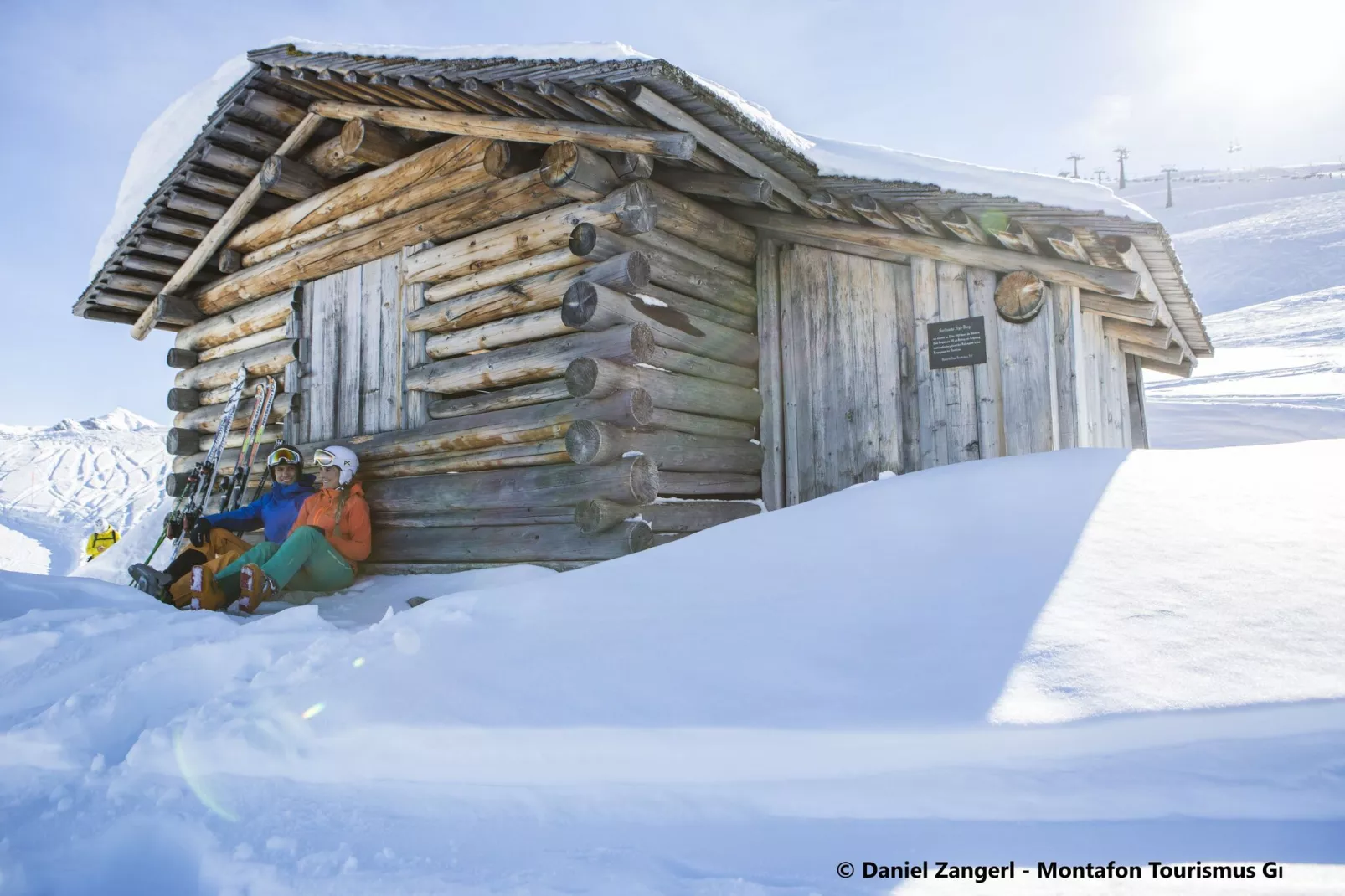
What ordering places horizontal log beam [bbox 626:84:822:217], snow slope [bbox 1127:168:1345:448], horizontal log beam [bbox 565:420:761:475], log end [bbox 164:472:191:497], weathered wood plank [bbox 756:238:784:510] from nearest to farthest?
horizontal log beam [bbox 626:84:822:217] < horizontal log beam [bbox 565:420:761:475] < weathered wood plank [bbox 756:238:784:510] < log end [bbox 164:472:191:497] < snow slope [bbox 1127:168:1345:448]

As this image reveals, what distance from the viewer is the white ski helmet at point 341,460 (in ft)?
21.2

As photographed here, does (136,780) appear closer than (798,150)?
Yes

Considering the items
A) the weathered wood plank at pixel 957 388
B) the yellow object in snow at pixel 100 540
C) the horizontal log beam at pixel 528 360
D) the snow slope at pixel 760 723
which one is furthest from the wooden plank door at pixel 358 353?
the yellow object in snow at pixel 100 540

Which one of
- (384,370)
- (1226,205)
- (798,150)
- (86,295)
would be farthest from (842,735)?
(1226,205)

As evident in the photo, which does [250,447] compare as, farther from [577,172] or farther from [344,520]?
[577,172]

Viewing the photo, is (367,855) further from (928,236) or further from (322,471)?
(928,236)

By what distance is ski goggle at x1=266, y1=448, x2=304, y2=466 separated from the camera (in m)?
6.93

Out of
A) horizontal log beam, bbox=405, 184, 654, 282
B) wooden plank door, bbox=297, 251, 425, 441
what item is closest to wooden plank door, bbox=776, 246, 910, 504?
horizontal log beam, bbox=405, 184, 654, 282

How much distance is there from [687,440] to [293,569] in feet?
9.64

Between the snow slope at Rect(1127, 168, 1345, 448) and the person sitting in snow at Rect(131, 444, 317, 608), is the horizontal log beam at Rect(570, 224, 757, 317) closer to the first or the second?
the person sitting in snow at Rect(131, 444, 317, 608)

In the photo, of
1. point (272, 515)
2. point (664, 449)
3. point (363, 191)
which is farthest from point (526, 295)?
point (272, 515)

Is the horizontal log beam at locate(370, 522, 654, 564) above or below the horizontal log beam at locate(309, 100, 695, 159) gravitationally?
below

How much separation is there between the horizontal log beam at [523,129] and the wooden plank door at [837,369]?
7.23 ft

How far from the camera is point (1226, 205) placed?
2527 inches
